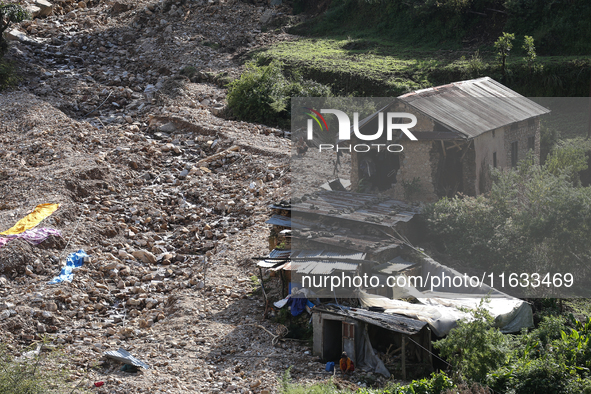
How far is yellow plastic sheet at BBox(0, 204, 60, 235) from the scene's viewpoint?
10946 millimetres

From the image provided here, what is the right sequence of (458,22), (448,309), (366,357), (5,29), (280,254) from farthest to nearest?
(458,22)
(5,29)
(280,254)
(448,309)
(366,357)

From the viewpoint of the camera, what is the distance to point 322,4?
86.6 ft

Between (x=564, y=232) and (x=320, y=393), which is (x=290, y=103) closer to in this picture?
(x=564, y=232)

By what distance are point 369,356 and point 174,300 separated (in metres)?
3.75

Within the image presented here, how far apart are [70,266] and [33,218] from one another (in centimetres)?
169

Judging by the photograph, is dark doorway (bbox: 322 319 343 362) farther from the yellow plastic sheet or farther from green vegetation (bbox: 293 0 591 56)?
green vegetation (bbox: 293 0 591 56)

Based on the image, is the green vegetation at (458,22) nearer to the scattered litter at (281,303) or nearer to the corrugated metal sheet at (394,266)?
the corrugated metal sheet at (394,266)

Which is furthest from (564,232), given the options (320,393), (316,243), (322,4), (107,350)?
(322,4)

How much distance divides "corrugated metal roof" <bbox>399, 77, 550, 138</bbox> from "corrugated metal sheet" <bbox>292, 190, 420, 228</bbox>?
7.37ft

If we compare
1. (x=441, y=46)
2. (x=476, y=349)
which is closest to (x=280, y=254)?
(x=476, y=349)

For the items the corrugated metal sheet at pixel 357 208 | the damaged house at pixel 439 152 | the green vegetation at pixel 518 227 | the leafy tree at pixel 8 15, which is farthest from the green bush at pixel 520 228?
the leafy tree at pixel 8 15

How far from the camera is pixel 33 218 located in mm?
11414

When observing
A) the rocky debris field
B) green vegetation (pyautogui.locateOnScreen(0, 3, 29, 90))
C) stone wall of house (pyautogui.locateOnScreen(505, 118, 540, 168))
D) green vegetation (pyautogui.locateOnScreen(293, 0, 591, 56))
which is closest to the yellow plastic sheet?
the rocky debris field

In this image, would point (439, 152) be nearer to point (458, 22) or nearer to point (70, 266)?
point (70, 266)
